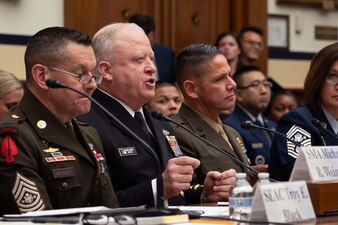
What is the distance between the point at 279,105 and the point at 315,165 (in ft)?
13.4

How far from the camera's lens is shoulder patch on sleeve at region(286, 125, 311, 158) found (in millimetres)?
4176

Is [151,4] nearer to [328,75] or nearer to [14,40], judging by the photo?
[14,40]

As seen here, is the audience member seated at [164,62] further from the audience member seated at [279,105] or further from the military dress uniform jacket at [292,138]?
the military dress uniform jacket at [292,138]

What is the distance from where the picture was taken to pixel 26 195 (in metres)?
2.80

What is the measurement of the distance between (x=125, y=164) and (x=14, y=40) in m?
2.81

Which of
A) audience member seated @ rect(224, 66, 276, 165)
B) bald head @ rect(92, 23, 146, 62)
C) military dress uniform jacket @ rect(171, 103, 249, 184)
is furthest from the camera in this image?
audience member seated @ rect(224, 66, 276, 165)

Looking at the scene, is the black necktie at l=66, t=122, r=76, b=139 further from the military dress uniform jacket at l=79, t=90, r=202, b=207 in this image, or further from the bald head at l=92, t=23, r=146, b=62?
the bald head at l=92, t=23, r=146, b=62

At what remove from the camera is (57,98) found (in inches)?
124

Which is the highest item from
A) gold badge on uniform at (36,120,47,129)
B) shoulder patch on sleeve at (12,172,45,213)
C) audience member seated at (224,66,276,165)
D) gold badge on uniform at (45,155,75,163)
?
gold badge on uniform at (36,120,47,129)

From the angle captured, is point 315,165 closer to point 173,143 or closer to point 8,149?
point 173,143

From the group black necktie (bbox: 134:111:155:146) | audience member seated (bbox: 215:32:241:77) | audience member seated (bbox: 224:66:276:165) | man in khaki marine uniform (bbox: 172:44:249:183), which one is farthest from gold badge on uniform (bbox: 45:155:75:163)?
audience member seated (bbox: 215:32:241:77)

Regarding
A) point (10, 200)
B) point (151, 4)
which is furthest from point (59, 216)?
point (151, 4)

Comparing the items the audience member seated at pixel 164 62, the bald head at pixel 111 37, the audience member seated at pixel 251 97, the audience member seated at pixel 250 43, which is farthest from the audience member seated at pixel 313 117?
the audience member seated at pixel 250 43

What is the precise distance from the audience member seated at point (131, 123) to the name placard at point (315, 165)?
0.48m
